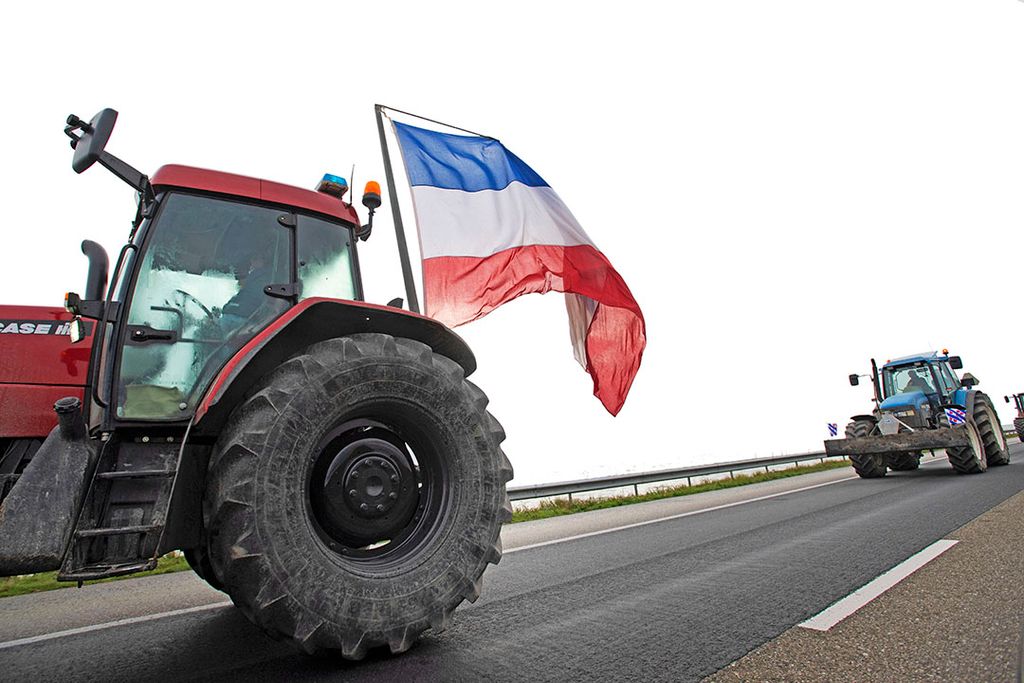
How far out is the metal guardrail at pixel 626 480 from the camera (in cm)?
970

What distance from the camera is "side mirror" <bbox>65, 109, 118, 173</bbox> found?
238cm

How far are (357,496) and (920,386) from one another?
49.3 ft

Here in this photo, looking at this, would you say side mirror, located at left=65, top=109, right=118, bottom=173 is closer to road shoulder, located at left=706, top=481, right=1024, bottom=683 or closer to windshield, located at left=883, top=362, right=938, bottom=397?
road shoulder, located at left=706, top=481, right=1024, bottom=683

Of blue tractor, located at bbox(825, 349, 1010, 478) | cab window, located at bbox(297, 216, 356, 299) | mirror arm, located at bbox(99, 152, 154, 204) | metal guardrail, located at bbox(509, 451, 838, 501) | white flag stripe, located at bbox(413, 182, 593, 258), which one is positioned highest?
white flag stripe, located at bbox(413, 182, 593, 258)

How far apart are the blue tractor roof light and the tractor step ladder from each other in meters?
1.62

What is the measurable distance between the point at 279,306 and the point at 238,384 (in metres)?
0.62

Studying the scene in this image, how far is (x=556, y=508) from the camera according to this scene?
9.91 metres

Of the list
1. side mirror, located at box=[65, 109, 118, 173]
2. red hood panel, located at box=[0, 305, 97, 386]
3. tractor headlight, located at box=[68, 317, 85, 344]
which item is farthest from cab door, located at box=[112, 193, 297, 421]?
red hood panel, located at box=[0, 305, 97, 386]

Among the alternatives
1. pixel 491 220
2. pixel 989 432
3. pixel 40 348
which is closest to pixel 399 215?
pixel 491 220

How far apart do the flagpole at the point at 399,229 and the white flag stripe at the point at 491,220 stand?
12.5 inches

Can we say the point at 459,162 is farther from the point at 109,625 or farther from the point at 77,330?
the point at 109,625

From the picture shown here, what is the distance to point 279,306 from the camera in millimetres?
2838

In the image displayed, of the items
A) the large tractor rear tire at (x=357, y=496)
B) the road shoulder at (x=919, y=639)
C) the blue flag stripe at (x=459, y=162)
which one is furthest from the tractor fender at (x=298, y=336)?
the blue flag stripe at (x=459, y=162)

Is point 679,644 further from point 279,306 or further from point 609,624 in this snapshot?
point 279,306
